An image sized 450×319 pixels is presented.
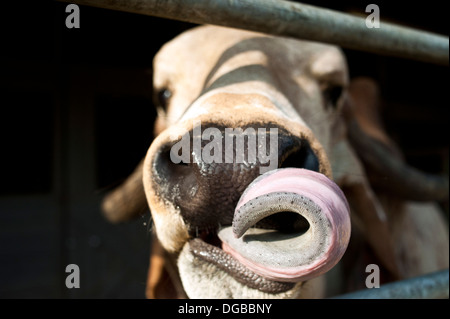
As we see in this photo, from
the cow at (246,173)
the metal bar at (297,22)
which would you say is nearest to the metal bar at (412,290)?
the cow at (246,173)

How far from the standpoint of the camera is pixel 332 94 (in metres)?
1.42

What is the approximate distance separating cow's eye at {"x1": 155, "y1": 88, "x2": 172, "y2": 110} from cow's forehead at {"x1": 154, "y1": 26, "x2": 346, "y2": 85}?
0.11 feet

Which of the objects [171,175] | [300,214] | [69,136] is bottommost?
[300,214]

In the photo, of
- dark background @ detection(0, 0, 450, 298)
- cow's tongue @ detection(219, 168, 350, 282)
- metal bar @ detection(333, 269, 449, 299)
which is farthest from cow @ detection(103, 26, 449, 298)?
dark background @ detection(0, 0, 450, 298)

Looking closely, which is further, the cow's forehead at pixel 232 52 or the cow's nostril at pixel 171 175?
the cow's forehead at pixel 232 52

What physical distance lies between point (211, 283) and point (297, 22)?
537mm

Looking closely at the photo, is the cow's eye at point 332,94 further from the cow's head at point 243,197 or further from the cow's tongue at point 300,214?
the cow's tongue at point 300,214

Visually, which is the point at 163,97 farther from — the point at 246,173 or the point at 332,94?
the point at 246,173

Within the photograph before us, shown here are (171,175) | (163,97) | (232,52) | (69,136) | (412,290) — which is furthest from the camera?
(69,136)

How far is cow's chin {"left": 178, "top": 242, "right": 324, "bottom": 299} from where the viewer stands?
0.81 m

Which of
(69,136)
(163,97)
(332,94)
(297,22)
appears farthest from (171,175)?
(69,136)

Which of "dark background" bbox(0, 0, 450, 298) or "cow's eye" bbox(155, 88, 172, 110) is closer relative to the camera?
"cow's eye" bbox(155, 88, 172, 110)

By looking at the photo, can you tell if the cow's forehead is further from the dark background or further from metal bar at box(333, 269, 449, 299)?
the dark background

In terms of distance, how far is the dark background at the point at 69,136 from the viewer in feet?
8.35
